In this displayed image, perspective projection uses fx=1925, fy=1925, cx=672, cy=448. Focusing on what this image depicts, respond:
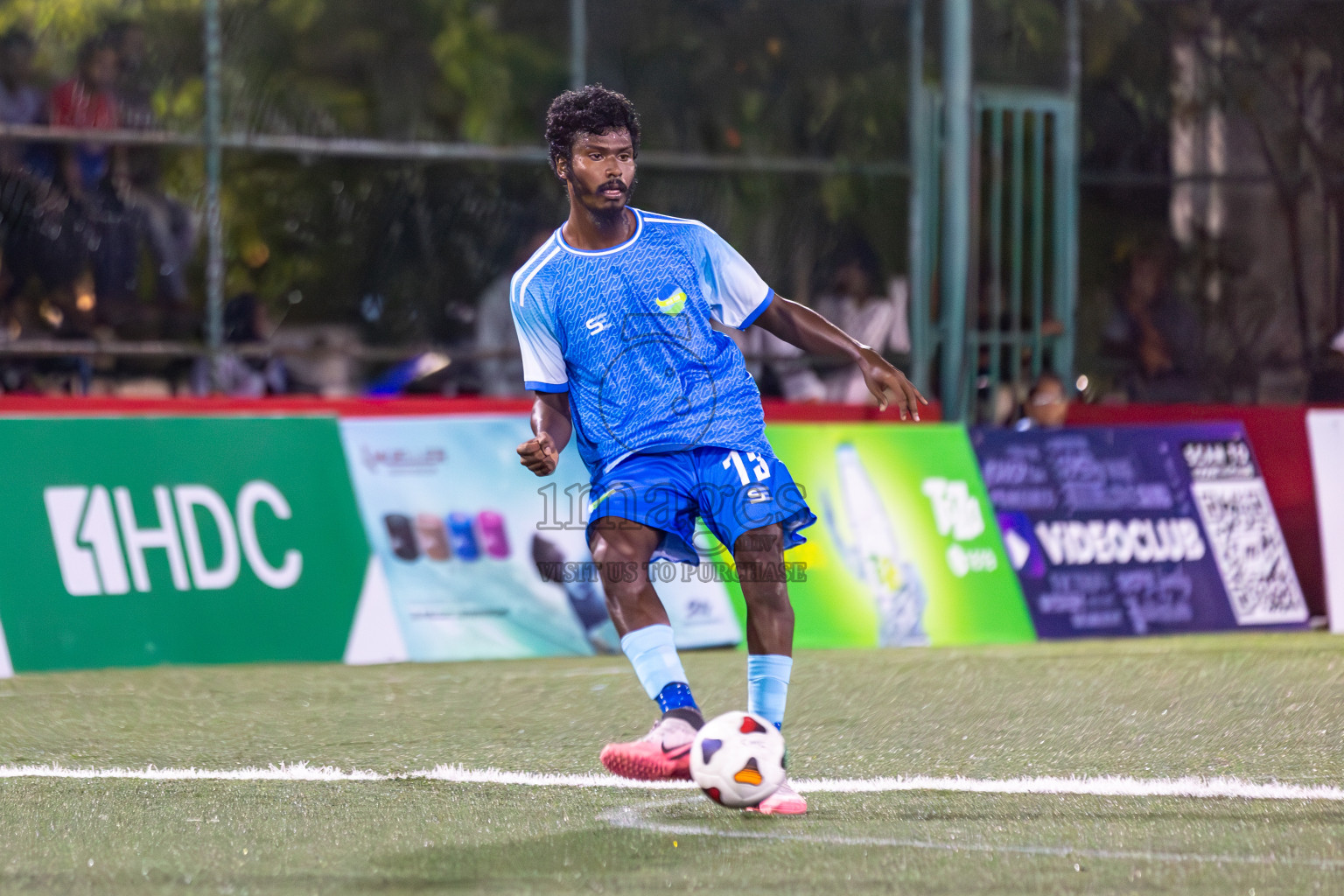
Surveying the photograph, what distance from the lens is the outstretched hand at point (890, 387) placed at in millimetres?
5316

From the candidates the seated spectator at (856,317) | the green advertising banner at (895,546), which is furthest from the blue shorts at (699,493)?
the seated spectator at (856,317)

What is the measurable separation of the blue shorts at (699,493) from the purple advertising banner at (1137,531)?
5.59 meters

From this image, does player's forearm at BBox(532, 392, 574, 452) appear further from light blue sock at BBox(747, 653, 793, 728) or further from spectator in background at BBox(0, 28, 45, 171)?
spectator in background at BBox(0, 28, 45, 171)

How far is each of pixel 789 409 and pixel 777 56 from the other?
3.61m

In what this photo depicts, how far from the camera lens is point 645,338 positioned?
540 cm

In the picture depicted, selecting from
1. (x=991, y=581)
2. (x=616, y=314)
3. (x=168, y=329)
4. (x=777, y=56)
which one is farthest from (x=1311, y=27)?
(x=616, y=314)

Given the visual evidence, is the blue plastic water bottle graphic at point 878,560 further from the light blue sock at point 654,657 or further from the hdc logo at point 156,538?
the light blue sock at point 654,657

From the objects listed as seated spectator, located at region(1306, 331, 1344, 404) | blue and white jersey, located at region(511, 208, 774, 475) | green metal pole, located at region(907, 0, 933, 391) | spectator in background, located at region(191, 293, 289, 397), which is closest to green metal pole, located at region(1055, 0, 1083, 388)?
green metal pole, located at region(907, 0, 933, 391)

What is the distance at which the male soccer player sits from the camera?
5.34m

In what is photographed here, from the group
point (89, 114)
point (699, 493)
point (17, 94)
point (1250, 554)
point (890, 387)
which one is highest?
point (17, 94)

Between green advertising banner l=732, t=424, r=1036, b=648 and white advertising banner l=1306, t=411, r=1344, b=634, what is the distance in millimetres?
2084

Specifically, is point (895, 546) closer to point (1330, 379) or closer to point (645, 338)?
point (645, 338)

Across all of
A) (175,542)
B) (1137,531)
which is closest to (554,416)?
(175,542)

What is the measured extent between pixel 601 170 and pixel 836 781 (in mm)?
1947
